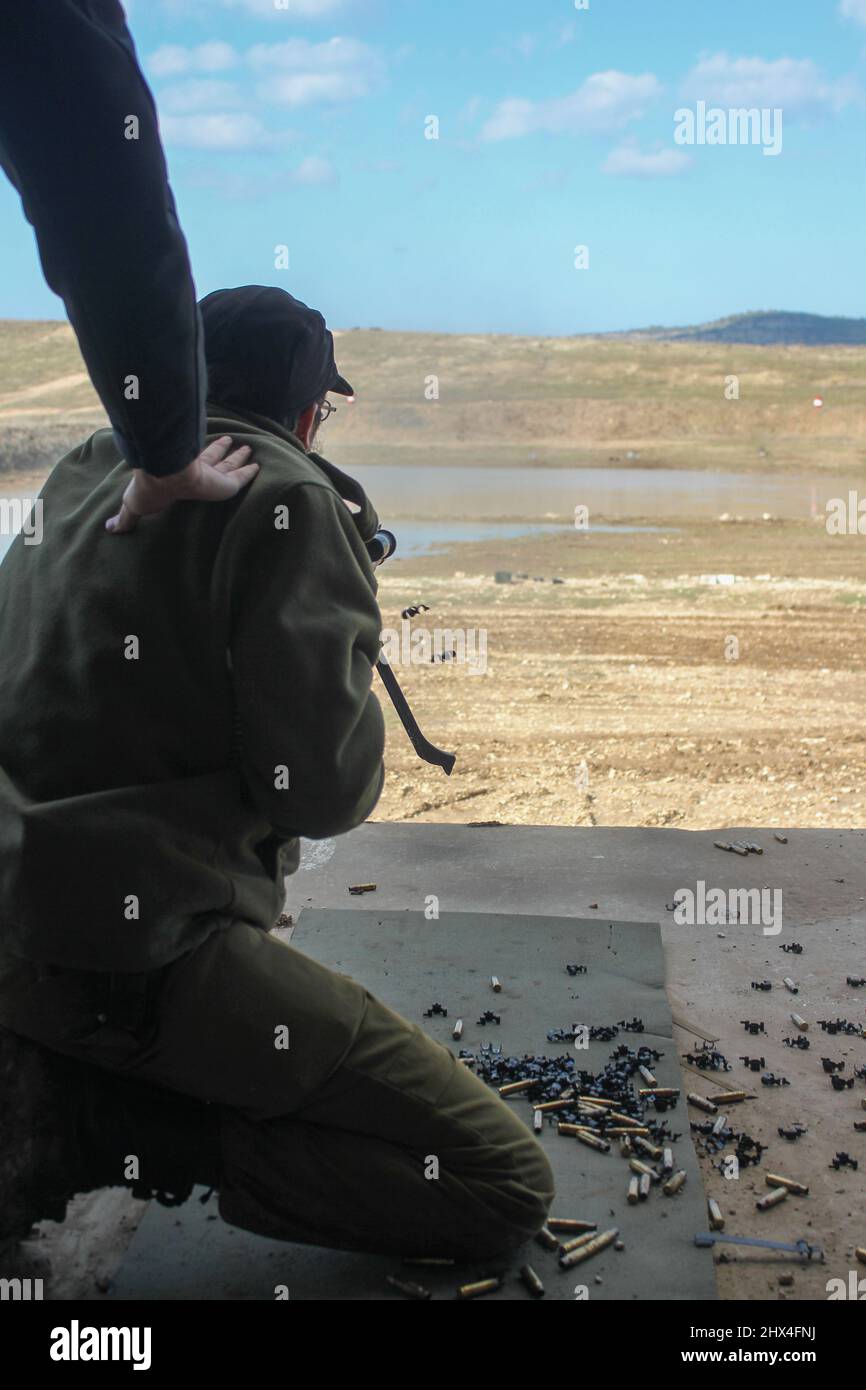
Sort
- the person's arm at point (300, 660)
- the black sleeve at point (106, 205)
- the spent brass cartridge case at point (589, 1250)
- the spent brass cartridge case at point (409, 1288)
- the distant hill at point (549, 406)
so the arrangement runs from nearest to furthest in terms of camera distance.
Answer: the black sleeve at point (106, 205) → the person's arm at point (300, 660) → the spent brass cartridge case at point (409, 1288) → the spent brass cartridge case at point (589, 1250) → the distant hill at point (549, 406)

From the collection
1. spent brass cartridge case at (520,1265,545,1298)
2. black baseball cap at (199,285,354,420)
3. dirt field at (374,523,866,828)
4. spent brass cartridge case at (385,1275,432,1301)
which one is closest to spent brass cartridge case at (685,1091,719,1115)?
spent brass cartridge case at (520,1265,545,1298)

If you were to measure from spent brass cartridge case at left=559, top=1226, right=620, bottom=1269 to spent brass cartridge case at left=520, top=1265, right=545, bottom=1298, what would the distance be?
7 cm

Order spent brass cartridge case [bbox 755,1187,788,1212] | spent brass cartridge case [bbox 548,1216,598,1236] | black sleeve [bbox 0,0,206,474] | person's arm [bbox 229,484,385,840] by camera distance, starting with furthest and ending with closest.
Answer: spent brass cartridge case [bbox 755,1187,788,1212], spent brass cartridge case [bbox 548,1216,598,1236], person's arm [bbox 229,484,385,840], black sleeve [bbox 0,0,206,474]

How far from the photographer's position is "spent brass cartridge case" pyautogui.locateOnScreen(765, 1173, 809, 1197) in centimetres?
315

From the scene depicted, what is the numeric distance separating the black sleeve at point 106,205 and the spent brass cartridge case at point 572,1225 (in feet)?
6.21

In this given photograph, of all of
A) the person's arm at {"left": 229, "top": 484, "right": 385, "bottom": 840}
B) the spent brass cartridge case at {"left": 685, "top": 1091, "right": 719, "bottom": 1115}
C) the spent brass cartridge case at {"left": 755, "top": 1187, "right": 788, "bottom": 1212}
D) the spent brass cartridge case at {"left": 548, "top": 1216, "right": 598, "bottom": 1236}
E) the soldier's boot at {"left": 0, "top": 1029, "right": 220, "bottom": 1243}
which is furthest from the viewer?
the spent brass cartridge case at {"left": 685, "top": 1091, "right": 719, "bottom": 1115}

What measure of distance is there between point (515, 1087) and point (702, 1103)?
482 millimetres

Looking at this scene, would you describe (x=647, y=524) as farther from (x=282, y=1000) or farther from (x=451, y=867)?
(x=282, y=1000)

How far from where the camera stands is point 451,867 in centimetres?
519

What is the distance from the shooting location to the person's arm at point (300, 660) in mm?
2332

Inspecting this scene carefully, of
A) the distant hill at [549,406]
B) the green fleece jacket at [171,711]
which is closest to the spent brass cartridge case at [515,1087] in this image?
the green fleece jacket at [171,711]

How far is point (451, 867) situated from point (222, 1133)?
260cm

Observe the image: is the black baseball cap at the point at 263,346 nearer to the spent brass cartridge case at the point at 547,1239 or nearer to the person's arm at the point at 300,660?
the person's arm at the point at 300,660

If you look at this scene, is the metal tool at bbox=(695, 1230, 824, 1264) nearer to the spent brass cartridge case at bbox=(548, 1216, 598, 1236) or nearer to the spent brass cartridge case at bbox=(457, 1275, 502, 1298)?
the spent brass cartridge case at bbox=(548, 1216, 598, 1236)
